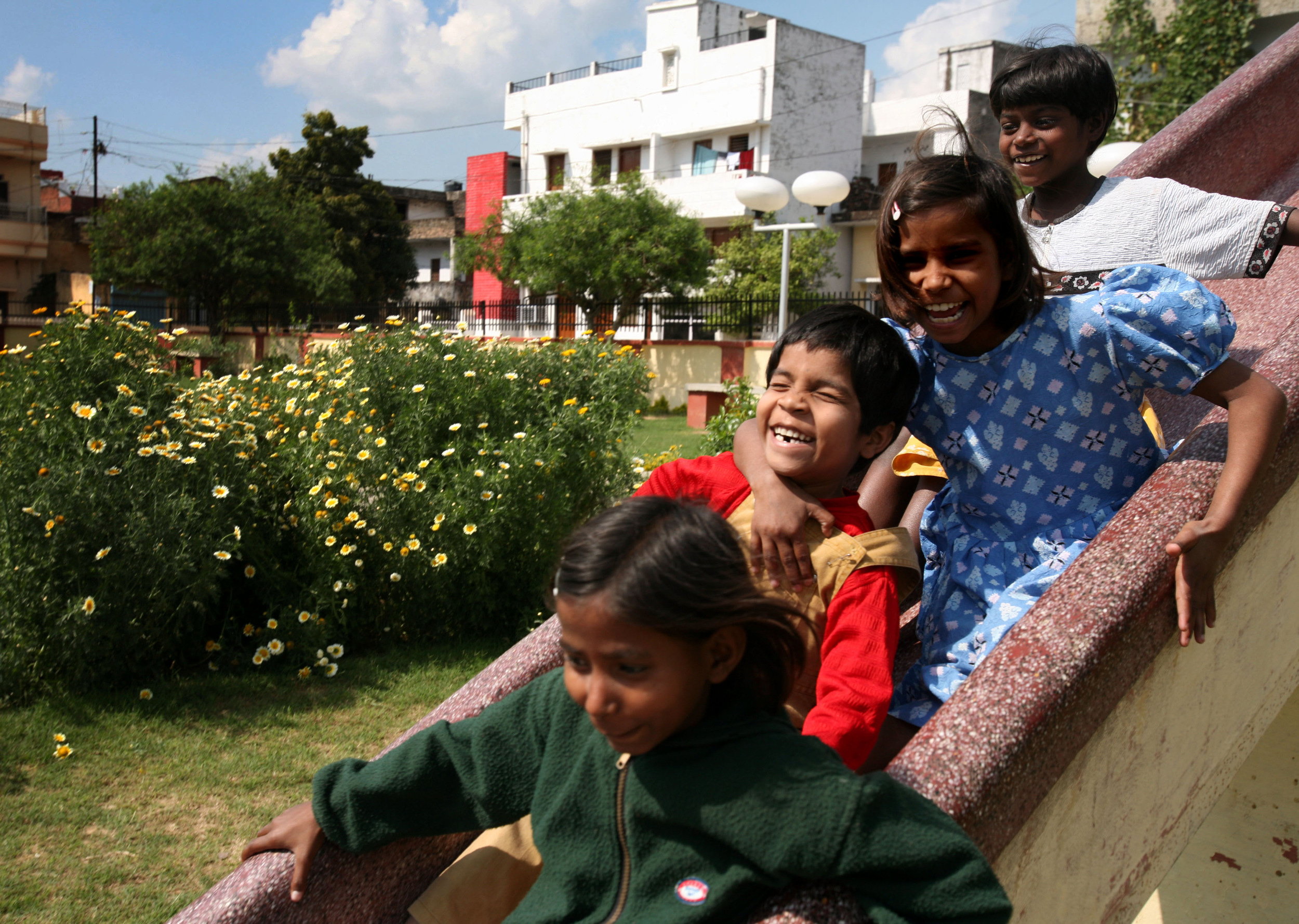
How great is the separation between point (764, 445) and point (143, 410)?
339 cm

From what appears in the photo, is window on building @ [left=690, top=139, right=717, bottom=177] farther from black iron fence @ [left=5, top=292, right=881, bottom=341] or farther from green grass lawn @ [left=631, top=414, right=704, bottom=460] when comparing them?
green grass lawn @ [left=631, top=414, right=704, bottom=460]

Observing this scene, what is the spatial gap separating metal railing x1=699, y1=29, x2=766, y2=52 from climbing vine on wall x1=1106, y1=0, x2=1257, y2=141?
1536 centimetres

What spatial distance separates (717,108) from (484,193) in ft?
35.9

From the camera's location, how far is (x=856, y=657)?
176cm

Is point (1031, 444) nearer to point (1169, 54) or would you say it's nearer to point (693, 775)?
point (693, 775)

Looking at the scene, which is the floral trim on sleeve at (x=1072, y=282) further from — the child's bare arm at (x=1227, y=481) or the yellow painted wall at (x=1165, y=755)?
the yellow painted wall at (x=1165, y=755)

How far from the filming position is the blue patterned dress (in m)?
1.98

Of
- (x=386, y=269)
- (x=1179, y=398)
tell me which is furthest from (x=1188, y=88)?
(x=386, y=269)

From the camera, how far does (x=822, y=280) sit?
2925 cm

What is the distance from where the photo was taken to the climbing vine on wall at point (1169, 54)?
54.0 ft

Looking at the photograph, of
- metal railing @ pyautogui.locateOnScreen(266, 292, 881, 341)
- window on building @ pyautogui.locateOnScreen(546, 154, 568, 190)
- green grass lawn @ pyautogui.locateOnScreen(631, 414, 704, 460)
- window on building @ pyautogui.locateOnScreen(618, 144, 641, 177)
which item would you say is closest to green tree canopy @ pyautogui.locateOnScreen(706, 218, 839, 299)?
metal railing @ pyautogui.locateOnScreen(266, 292, 881, 341)

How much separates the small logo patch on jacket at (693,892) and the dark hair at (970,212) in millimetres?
1208

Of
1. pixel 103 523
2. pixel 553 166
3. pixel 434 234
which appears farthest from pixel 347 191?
pixel 103 523

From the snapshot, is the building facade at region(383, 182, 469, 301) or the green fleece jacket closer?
the green fleece jacket
